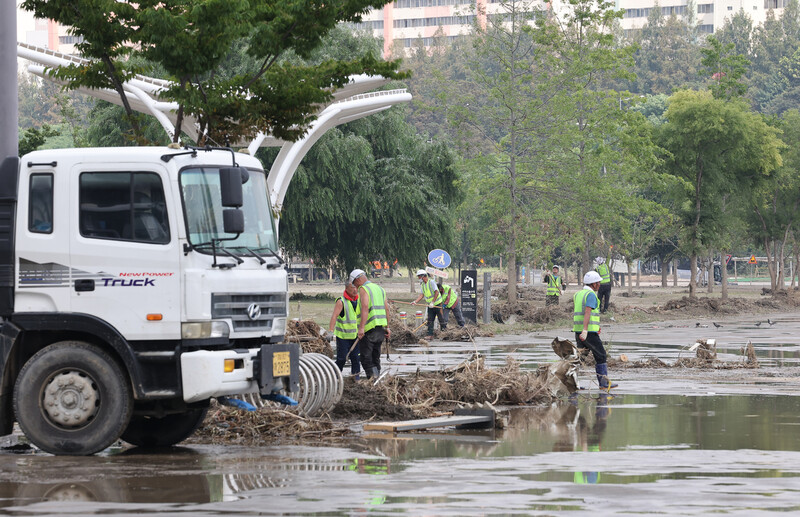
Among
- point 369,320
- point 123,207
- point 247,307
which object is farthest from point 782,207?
point 123,207

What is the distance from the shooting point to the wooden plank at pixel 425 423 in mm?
13324

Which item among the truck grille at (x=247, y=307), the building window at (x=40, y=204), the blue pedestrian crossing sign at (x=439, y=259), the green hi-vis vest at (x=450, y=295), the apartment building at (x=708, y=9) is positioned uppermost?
the apartment building at (x=708, y=9)

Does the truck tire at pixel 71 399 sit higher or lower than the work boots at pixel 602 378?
higher

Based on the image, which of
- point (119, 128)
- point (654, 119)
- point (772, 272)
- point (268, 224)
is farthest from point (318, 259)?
point (654, 119)

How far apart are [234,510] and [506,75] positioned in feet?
118

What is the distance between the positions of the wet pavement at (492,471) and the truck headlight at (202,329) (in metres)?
1.13

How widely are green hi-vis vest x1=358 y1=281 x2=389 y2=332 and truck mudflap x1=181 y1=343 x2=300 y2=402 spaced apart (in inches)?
226

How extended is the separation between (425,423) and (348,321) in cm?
502

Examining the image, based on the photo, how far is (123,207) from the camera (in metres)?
11.7

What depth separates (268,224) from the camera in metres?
12.3

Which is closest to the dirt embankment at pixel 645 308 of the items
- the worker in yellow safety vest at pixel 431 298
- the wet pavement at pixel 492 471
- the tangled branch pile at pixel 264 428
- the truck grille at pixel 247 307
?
the worker in yellow safety vest at pixel 431 298

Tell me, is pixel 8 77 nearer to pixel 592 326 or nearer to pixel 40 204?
pixel 40 204

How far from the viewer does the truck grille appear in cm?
1162

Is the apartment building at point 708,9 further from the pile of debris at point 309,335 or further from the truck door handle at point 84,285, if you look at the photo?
the truck door handle at point 84,285
